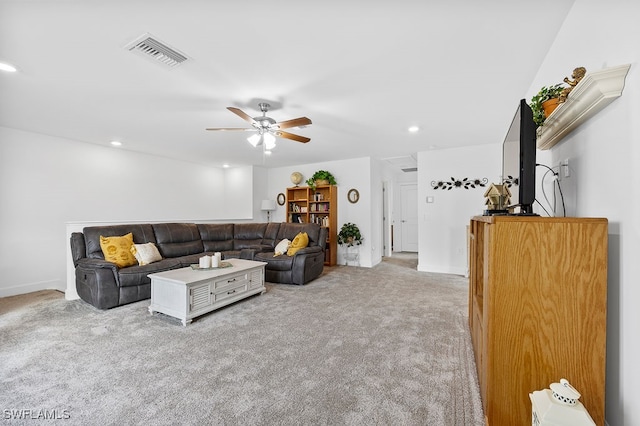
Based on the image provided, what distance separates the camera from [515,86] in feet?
8.21

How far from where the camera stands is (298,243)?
15.3 feet

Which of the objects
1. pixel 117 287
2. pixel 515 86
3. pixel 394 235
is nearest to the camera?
pixel 515 86

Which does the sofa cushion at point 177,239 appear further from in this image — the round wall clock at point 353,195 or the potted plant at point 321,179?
the round wall clock at point 353,195

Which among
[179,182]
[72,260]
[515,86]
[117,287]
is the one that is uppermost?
[515,86]

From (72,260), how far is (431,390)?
4417mm

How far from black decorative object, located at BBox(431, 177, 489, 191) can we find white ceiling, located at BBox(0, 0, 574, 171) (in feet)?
3.75

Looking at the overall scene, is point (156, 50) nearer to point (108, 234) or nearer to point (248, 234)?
point (108, 234)

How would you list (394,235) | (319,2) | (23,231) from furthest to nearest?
(394,235)
(23,231)
(319,2)

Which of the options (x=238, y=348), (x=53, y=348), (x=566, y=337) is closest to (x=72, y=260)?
(x=53, y=348)

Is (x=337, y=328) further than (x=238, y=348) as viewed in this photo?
Yes

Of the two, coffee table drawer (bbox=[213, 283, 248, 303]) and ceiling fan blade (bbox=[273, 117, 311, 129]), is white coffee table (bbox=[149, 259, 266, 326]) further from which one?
ceiling fan blade (bbox=[273, 117, 311, 129])

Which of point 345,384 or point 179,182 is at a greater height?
point 179,182

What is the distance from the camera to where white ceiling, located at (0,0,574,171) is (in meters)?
1.62

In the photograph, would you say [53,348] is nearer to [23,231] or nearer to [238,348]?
[238,348]
